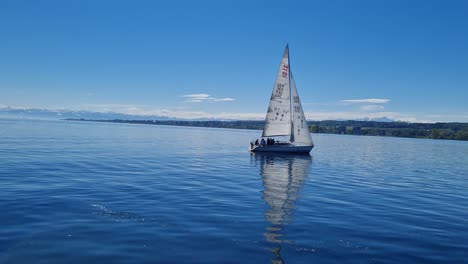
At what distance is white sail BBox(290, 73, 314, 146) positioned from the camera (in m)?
71.4

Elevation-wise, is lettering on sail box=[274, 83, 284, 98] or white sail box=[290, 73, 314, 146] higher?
lettering on sail box=[274, 83, 284, 98]

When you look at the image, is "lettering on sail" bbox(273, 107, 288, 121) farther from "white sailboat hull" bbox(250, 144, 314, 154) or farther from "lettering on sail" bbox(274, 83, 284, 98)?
"white sailboat hull" bbox(250, 144, 314, 154)

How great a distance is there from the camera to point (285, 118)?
71.6 metres

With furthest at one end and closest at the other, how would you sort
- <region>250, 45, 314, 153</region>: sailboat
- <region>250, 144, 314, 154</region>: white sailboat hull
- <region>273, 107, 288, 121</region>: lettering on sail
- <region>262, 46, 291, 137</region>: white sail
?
<region>273, 107, 288, 121</region>: lettering on sail, <region>262, 46, 291, 137</region>: white sail, <region>250, 45, 314, 153</region>: sailboat, <region>250, 144, 314, 154</region>: white sailboat hull

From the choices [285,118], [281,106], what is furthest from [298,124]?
[281,106]

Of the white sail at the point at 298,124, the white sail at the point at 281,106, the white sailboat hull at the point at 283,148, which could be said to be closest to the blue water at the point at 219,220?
the white sailboat hull at the point at 283,148

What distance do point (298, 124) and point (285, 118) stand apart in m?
2.78

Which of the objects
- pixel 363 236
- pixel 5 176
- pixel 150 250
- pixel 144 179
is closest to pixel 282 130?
pixel 144 179

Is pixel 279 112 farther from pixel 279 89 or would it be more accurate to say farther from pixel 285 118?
pixel 279 89

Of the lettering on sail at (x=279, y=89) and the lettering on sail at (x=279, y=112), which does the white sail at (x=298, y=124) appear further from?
the lettering on sail at (x=279, y=89)

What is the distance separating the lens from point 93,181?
31.1m

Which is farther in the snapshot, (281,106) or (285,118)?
(285,118)

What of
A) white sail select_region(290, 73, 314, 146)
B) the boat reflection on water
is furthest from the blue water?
white sail select_region(290, 73, 314, 146)

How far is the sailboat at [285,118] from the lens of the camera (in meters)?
70.3
